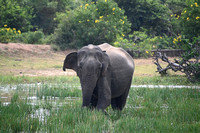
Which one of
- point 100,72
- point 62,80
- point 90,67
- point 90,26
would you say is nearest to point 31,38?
point 90,26

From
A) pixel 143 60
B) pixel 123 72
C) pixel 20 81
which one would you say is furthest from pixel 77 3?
pixel 123 72

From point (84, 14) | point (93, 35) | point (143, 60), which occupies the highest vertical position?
point (84, 14)

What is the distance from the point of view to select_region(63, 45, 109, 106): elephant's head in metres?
6.30

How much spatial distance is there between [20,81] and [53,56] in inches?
339

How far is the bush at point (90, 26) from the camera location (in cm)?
2419

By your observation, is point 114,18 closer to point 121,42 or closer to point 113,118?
point 121,42

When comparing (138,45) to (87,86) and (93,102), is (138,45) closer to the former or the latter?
(93,102)

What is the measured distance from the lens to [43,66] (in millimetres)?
18406

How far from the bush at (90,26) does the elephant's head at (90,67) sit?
55.9ft

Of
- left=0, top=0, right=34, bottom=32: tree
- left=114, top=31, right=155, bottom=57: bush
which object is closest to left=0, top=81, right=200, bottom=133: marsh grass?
left=114, top=31, right=155, bottom=57: bush

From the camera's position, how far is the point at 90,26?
24.6m

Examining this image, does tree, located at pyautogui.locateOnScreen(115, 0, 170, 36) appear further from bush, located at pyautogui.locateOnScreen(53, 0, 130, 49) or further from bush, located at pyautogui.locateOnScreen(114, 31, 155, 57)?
bush, located at pyautogui.locateOnScreen(114, 31, 155, 57)

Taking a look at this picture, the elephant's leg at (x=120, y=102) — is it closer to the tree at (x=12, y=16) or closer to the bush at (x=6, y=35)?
the bush at (x=6, y=35)

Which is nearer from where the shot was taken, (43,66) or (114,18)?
(43,66)
